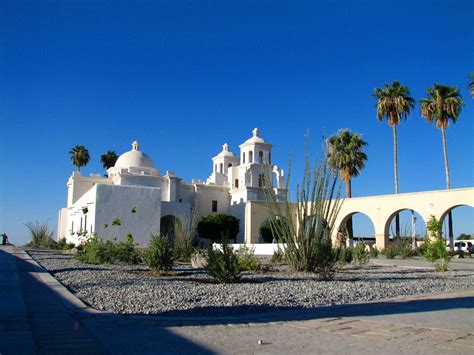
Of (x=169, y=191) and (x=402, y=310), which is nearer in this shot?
(x=402, y=310)

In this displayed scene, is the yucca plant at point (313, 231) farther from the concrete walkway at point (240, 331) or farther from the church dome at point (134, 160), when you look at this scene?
the church dome at point (134, 160)

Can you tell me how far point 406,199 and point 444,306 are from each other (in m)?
25.7

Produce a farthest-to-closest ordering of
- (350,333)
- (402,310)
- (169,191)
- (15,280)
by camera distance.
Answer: (169,191), (15,280), (402,310), (350,333)

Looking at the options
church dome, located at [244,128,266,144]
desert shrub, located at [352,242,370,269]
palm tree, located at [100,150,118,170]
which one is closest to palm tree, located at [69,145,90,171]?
palm tree, located at [100,150,118,170]

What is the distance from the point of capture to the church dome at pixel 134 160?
51763 mm

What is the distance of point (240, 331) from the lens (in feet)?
20.0

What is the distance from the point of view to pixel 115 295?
906 centimetres

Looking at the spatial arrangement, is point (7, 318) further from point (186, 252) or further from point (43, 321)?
point (186, 252)

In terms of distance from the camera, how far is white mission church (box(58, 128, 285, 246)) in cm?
3534

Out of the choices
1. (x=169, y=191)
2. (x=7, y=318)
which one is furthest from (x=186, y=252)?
(x=169, y=191)

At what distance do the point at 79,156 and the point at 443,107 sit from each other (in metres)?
41.7

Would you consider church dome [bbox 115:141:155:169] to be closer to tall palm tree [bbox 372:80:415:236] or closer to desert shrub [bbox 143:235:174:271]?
tall palm tree [bbox 372:80:415:236]

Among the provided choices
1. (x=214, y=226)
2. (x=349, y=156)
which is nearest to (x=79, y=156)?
(x=214, y=226)

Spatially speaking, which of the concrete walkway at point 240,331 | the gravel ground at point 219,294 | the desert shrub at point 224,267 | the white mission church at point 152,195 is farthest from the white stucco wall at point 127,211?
the concrete walkway at point 240,331
